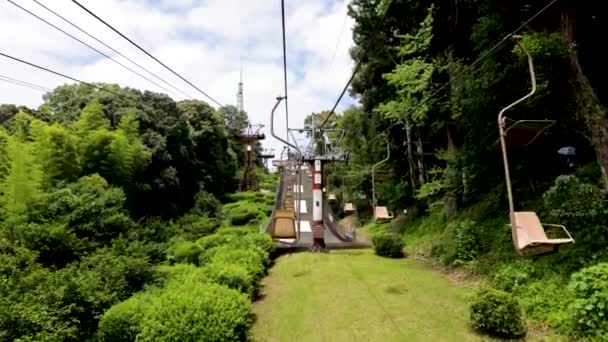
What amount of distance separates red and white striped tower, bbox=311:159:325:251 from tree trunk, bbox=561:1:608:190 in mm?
7867

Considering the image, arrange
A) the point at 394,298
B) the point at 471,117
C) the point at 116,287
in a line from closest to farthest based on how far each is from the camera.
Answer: the point at 394,298 → the point at 116,287 → the point at 471,117

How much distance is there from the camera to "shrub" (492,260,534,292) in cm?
598

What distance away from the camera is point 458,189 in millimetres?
10500

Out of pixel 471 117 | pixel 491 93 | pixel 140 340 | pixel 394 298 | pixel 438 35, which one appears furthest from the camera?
pixel 438 35

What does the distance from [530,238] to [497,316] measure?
1143 millimetres

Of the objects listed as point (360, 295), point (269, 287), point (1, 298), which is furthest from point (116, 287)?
point (360, 295)

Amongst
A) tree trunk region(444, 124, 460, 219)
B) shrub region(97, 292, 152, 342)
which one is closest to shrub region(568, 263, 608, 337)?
shrub region(97, 292, 152, 342)

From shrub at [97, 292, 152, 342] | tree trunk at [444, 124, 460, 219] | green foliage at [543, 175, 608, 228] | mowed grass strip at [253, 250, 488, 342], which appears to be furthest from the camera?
tree trunk at [444, 124, 460, 219]

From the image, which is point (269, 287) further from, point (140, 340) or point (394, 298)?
point (140, 340)

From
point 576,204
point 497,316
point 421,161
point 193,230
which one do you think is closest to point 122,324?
point 497,316

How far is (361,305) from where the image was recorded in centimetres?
633

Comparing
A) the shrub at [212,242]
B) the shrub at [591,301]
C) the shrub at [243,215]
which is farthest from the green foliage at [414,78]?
the shrub at [243,215]

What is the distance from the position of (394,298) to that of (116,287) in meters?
5.04

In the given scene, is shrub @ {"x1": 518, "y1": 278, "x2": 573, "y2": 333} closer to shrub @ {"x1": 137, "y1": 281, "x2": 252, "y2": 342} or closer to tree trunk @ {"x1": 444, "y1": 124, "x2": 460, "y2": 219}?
shrub @ {"x1": 137, "y1": 281, "x2": 252, "y2": 342}
